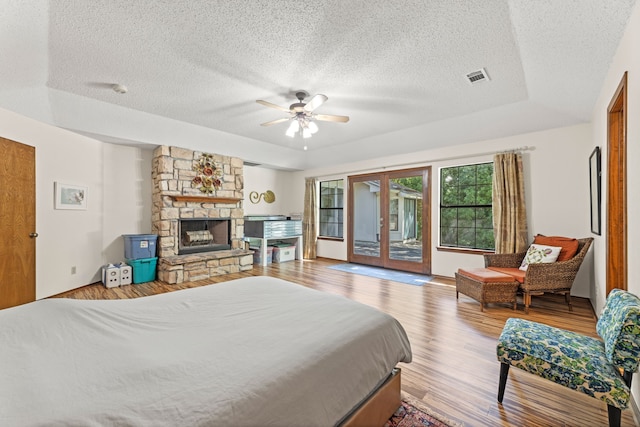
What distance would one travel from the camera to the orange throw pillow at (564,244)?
3.48 meters

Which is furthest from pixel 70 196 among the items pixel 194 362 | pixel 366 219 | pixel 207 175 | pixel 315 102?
pixel 366 219

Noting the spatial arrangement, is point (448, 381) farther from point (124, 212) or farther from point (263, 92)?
point (124, 212)

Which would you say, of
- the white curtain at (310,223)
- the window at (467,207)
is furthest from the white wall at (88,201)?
the window at (467,207)

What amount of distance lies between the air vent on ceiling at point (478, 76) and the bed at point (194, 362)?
9.13ft

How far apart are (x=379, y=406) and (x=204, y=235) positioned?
485 cm

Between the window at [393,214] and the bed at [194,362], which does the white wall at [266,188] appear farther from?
the bed at [194,362]

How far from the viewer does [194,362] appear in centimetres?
104

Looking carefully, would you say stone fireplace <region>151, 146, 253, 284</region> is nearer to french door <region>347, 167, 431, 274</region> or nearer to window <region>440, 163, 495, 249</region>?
french door <region>347, 167, 431, 274</region>

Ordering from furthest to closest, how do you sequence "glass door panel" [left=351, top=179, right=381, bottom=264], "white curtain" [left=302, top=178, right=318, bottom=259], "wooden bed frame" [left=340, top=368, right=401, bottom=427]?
"white curtain" [left=302, top=178, right=318, bottom=259] → "glass door panel" [left=351, top=179, right=381, bottom=264] → "wooden bed frame" [left=340, top=368, right=401, bottom=427]

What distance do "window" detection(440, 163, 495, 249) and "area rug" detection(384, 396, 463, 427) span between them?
377cm

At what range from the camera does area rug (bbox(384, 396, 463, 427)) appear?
155cm

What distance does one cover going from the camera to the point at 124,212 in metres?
4.88

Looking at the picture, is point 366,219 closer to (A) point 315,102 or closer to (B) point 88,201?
(A) point 315,102

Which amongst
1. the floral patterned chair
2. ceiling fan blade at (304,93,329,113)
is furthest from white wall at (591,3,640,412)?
ceiling fan blade at (304,93,329,113)
